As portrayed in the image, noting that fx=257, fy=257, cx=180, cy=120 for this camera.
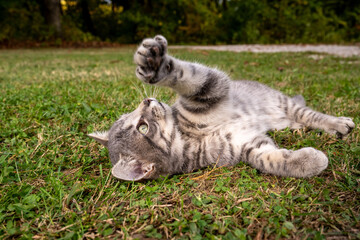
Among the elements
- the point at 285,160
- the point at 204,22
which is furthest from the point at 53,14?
the point at 285,160

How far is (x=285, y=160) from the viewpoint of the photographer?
1857 mm

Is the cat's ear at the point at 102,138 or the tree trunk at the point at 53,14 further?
the tree trunk at the point at 53,14

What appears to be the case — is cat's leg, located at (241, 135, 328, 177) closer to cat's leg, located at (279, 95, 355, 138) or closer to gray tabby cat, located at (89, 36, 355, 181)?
gray tabby cat, located at (89, 36, 355, 181)

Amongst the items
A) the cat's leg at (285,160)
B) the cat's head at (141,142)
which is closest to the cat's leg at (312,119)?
the cat's leg at (285,160)

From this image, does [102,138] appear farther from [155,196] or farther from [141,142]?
[155,196]

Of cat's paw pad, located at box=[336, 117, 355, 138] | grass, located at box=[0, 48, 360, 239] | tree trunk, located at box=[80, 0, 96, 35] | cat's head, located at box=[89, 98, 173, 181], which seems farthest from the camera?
tree trunk, located at box=[80, 0, 96, 35]

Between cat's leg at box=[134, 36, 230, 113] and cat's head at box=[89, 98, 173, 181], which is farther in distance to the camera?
cat's head at box=[89, 98, 173, 181]

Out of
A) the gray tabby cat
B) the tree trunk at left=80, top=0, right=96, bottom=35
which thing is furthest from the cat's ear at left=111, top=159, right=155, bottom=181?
the tree trunk at left=80, top=0, right=96, bottom=35

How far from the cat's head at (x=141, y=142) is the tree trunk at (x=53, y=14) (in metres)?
15.9

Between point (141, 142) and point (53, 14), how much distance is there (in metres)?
16.4

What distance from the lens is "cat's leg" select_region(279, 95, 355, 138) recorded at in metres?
2.33

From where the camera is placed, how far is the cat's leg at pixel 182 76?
1.74 metres

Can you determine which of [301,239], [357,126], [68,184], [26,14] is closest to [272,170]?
[301,239]

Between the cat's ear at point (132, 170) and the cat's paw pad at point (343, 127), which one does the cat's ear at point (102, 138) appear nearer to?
the cat's ear at point (132, 170)
